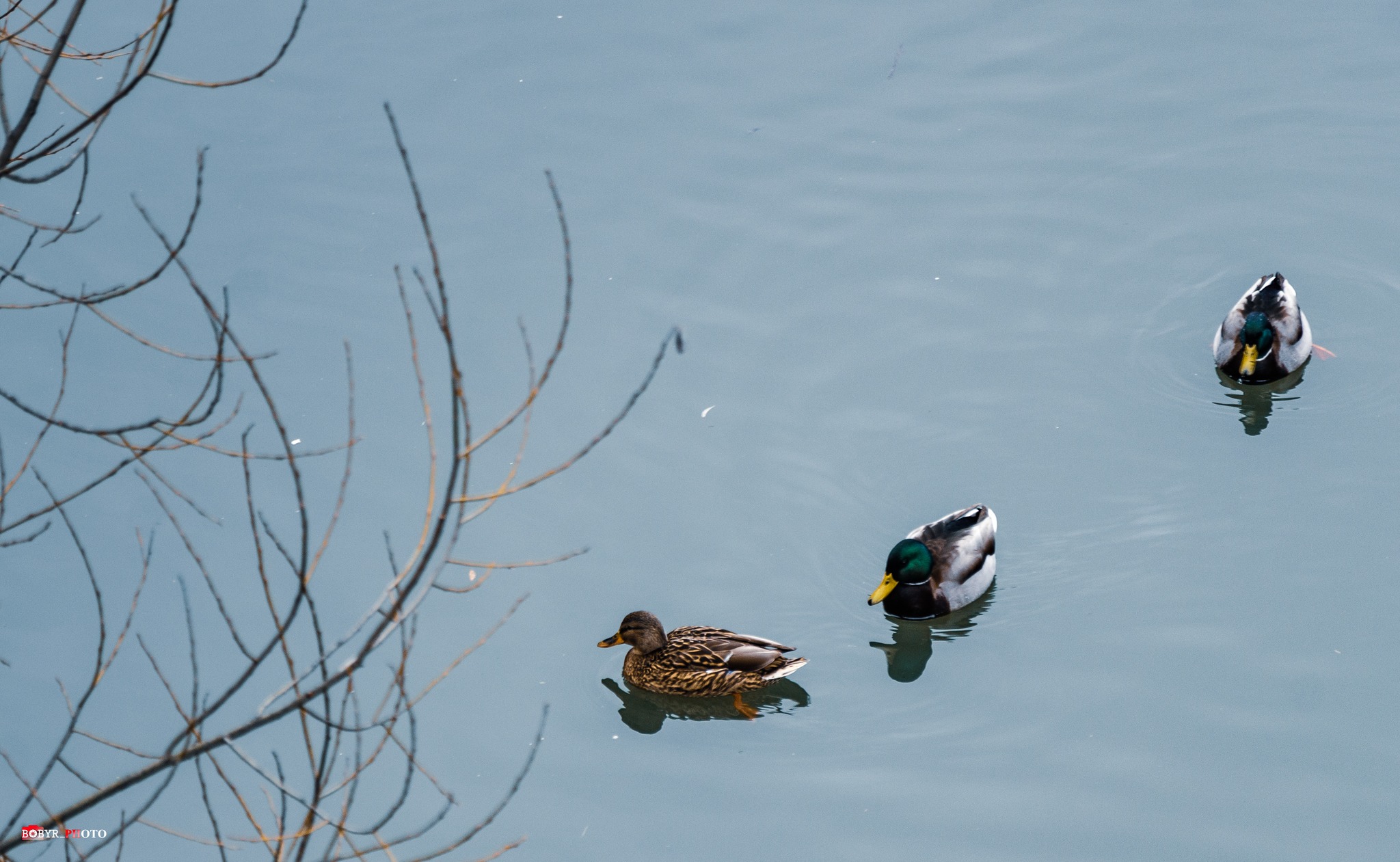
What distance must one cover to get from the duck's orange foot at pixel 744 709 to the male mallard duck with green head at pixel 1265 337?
3510 mm

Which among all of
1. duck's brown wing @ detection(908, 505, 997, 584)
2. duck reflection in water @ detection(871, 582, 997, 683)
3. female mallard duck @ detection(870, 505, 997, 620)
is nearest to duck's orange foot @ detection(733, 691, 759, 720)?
duck reflection in water @ detection(871, 582, 997, 683)

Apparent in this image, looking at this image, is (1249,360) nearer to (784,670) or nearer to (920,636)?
(920,636)

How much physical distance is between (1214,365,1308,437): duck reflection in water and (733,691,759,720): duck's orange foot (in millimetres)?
3236

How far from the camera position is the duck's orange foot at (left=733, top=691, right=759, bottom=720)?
6.98 m

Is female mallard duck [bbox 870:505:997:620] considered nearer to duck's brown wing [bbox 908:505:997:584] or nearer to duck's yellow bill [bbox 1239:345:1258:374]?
duck's brown wing [bbox 908:505:997:584]

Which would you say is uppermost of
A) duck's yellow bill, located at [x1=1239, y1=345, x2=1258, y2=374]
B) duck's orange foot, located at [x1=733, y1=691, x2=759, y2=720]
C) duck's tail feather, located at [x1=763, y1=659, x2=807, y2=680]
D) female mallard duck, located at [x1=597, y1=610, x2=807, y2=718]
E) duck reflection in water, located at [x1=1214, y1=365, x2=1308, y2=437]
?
duck's yellow bill, located at [x1=1239, y1=345, x2=1258, y2=374]

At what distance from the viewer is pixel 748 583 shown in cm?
737

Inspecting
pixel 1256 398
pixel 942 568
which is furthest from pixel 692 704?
pixel 1256 398

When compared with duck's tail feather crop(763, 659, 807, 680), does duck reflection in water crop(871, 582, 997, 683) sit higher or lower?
lower

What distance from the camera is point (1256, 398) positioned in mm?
8359

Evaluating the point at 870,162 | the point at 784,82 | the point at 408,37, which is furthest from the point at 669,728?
the point at 408,37

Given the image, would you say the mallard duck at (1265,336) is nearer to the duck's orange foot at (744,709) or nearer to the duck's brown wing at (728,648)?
the duck's brown wing at (728,648)

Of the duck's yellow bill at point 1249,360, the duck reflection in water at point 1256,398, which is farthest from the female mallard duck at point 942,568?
the duck's yellow bill at point 1249,360

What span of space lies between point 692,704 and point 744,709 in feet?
0.88
